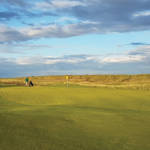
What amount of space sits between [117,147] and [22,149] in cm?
280

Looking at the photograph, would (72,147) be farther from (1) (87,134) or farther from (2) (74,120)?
(2) (74,120)

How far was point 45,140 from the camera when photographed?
736 centimetres

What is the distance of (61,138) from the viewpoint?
773cm

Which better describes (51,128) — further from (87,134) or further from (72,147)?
(72,147)

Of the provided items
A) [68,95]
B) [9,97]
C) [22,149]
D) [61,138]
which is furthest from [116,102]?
[22,149]

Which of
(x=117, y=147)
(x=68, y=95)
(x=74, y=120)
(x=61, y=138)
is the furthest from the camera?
(x=68, y=95)

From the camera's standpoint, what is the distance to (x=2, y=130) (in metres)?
7.91

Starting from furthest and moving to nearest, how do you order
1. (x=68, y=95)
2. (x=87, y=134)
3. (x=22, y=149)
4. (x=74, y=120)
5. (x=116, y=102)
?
1. (x=68, y=95)
2. (x=116, y=102)
3. (x=74, y=120)
4. (x=87, y=134)
5. (x=22, y=149)

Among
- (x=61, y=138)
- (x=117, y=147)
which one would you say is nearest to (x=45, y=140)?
(x=61, y=138)

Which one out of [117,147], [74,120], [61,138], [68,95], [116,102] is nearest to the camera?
[117,147]

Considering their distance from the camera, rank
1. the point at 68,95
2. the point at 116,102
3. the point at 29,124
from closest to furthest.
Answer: the point at 29,124 < the point at 116,102 < the point at 68,95

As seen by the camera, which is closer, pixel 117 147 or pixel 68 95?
pixel 117 147

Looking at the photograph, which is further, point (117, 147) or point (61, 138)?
point (61, 138)

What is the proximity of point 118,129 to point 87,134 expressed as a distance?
157 centimetres
